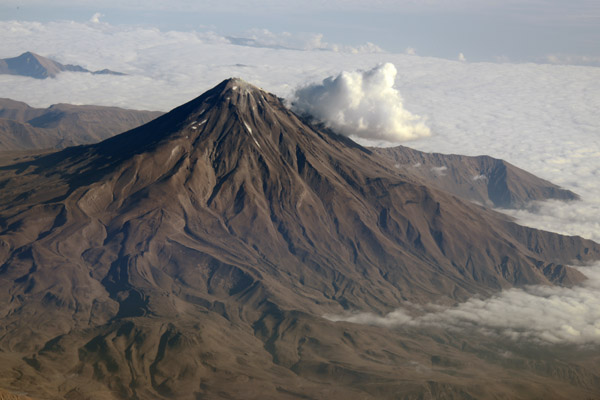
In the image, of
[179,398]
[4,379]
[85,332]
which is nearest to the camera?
[4,379]

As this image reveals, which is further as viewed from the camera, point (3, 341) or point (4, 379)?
point (3, 341)

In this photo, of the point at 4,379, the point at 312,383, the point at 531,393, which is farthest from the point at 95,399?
the point at 531,393

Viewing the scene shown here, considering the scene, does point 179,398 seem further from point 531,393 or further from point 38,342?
point 531,393

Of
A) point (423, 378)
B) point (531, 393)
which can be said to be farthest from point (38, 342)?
point (531, 393)

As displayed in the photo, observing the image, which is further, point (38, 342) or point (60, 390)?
point (38, 342)

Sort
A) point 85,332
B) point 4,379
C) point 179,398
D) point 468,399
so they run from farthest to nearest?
point 85,332 < point 468,399 < point 179,398 < point 4,379

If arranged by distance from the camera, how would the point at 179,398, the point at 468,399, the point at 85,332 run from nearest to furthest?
the point at 179,398, the point at 468,399, the point at 85,332

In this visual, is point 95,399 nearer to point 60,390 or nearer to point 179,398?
point 60,390

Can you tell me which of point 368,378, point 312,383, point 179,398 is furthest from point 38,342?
point 368,378
